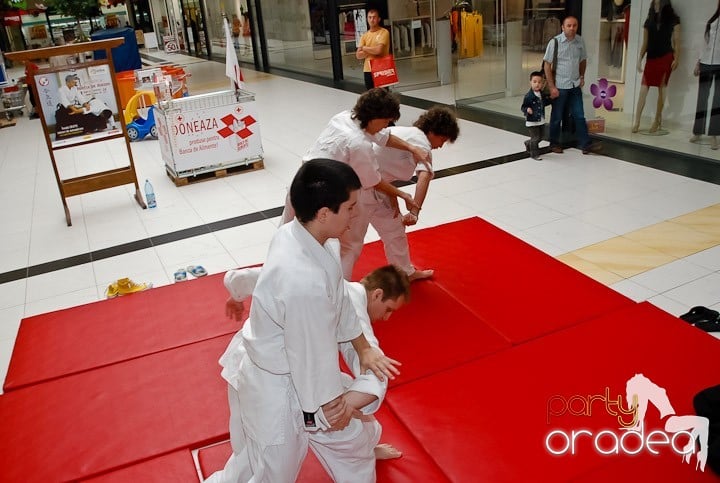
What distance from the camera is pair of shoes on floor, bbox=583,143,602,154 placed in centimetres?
727

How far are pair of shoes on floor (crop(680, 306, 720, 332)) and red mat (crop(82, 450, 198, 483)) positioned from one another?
2.94 m

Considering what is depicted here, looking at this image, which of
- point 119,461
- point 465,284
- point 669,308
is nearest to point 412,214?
point 465,284

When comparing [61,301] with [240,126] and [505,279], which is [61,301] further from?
[240,126]

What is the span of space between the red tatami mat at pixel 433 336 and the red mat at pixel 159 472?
1.08 metres

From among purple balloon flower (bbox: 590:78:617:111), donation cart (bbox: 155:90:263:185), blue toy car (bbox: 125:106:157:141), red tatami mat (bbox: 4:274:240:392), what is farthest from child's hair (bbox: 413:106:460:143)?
blue toy car (bbox: 125:106:157:141)

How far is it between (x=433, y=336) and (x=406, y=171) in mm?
1118

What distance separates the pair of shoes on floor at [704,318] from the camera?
357 cm

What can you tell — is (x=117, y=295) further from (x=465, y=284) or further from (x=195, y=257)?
(x=465, y=284)

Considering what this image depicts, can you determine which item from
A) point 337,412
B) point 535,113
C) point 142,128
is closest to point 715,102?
point 535,113

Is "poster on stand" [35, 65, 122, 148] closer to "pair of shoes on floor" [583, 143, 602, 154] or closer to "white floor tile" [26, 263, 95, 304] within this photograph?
"white floor tile" [26, 263, 95, 304]

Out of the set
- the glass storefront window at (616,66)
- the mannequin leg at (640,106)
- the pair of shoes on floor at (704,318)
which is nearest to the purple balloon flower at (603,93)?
the glass storefront window at (616,66)

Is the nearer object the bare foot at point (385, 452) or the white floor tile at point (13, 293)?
the bare foot at point (385, 452)

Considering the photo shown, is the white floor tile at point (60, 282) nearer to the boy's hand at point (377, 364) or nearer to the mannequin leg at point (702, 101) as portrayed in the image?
the boy's hand at point (377, 364)

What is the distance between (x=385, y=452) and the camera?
2.65 m
